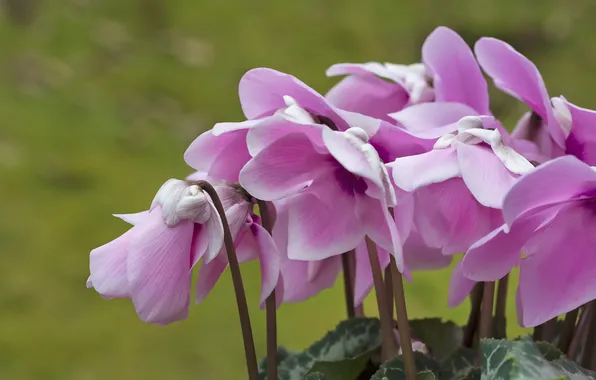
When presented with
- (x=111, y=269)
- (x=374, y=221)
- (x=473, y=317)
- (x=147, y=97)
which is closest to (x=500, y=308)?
(x=473, y=317)

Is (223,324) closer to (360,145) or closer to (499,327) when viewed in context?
(499,327)

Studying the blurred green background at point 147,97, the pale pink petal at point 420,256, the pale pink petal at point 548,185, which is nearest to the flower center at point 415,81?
the pale pink petal at point 420,256

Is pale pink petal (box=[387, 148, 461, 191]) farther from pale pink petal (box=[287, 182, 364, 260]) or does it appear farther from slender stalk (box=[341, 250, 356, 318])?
slender stalk (box=[341, 250, 356, 318])

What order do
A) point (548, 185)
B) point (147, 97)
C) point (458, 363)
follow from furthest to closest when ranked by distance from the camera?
point (147, 97) < point (458, 363) < point (548, 185)

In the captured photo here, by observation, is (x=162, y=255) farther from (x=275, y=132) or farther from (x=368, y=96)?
(x=368, y=96)

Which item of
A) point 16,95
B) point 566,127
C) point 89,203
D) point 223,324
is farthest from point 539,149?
point 16,95

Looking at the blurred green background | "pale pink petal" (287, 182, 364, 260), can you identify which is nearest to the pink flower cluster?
"pale pink petal" (287, 182, 364, 260)

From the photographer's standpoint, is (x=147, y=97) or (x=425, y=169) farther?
(x=147, y=97)

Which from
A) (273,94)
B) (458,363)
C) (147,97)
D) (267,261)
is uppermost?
(147,97)
